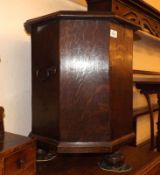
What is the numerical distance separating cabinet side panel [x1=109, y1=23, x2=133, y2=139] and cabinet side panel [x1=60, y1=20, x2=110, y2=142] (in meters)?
0.04

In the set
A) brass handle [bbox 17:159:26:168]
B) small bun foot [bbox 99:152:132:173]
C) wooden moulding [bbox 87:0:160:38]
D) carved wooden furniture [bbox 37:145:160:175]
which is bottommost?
carved wooden furniture [bbox 37:145:160:175]

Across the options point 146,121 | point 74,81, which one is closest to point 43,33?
point 74,81

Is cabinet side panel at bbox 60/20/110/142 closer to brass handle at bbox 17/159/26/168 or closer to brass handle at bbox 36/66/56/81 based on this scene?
brass handle at bbox 36/66/56/81

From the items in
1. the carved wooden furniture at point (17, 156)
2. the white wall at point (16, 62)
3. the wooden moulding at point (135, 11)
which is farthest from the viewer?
the wooden moulding at point (135, 11)

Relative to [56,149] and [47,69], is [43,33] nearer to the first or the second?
[47,69]

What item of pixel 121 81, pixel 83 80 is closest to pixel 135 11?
pixel 121 81

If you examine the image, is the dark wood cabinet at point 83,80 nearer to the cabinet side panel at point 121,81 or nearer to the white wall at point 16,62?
the cabinet side panel at point 121,81

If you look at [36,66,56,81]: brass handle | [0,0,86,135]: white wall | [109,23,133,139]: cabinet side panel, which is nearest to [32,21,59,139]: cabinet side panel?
[36,66,56,81]: brass handle

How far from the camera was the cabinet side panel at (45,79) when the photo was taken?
43.7 inches

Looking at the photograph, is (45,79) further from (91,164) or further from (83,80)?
(91,164)

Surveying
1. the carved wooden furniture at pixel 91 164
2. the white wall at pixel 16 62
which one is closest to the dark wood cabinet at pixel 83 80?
the carved wooden furniture at pixel 91 164

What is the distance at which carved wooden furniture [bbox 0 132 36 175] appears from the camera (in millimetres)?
841

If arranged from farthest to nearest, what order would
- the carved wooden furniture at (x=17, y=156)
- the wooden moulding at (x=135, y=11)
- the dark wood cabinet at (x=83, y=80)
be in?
the wooden moulding at (x=135, y=11) < the dark wood cabinet at (x=83, y=80) < the carved wooden furniture at (x=17, y=156)

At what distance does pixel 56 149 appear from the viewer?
1083mm
